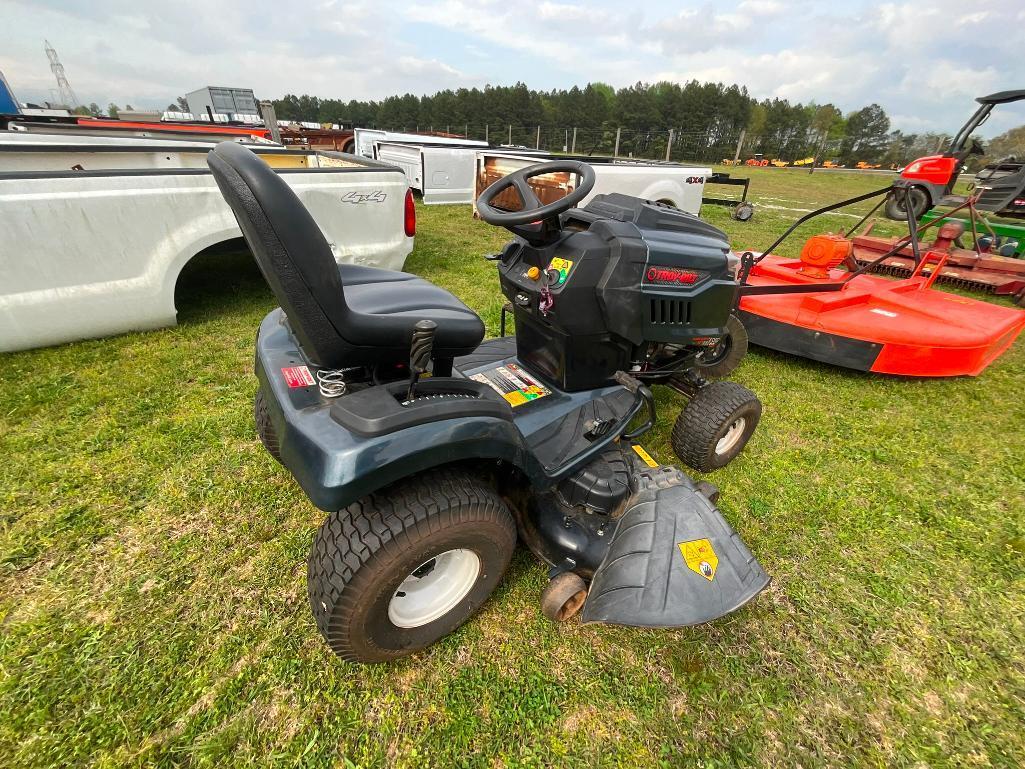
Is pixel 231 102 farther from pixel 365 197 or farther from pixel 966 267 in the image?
pixel 966 267

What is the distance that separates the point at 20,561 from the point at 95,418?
3.54 ft

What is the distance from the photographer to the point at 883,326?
3.36m

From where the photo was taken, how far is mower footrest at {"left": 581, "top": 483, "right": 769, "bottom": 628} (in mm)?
1479

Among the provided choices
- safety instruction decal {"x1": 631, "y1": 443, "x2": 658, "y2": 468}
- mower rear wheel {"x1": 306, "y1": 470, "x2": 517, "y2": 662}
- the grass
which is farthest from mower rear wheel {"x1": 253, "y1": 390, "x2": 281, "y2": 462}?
safety instruction decal {"x1": 631, "y1": 443, "x2": 658, "y2": 468}

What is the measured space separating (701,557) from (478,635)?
2.88ft

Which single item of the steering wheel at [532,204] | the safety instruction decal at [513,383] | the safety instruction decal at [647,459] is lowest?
the safety instruction decal at [647,459]

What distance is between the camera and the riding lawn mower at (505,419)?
1.31 m

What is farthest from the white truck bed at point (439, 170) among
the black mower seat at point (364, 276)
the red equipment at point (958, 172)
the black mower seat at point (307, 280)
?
the black mower seat at point (307, 280)

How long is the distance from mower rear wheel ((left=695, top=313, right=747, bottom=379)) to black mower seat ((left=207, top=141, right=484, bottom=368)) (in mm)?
2266

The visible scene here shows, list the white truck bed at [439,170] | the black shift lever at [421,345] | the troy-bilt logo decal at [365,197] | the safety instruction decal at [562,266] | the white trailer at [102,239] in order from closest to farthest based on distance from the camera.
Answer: the black shift lever at [421,345], the safety instruction decal at [562,266], the white trailer at [102,239], the troy-bilt logo decal at [365,197], the white truck bed at [439,170]

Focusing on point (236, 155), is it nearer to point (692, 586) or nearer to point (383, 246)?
→ point (692, 586)

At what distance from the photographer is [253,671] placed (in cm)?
158

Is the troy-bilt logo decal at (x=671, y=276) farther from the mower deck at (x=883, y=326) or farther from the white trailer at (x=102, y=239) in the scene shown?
the white trailer at (x=102, y=239)

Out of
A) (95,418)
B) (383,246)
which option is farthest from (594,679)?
(383,246)
